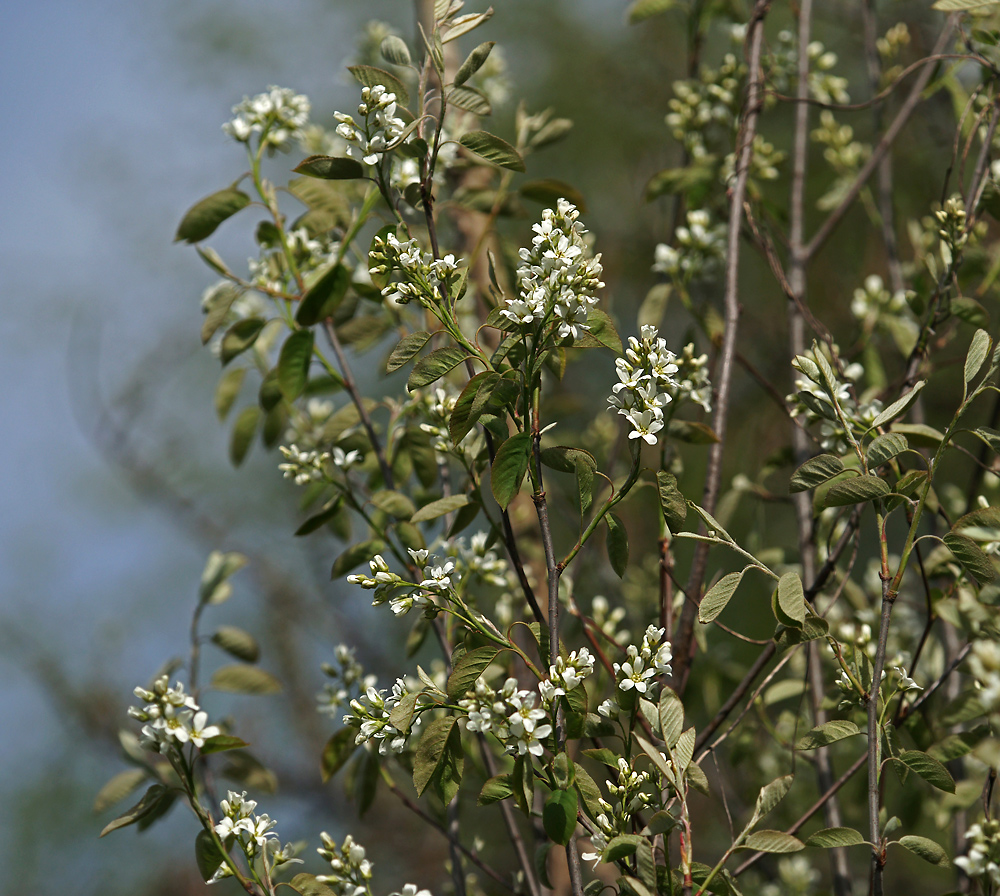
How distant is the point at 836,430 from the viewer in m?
0.84

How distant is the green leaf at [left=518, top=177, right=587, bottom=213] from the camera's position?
3.48ft

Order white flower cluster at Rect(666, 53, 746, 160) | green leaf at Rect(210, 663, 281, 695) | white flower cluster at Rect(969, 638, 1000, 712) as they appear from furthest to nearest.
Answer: white flower cluster at Rect(666, 53, 746, 160) < green leaf at Rect(210, 663, 281, 695) < white flower cluster at Rect(969, 638, 1000, 712)

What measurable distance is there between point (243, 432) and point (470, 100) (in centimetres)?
68

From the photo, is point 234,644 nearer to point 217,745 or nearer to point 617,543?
point 217,745

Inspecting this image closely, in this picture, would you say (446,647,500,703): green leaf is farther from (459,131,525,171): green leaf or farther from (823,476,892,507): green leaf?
(459,131,525,171): green leaf

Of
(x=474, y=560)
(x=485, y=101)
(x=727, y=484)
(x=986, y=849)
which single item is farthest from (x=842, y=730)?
(x=727, y=484)

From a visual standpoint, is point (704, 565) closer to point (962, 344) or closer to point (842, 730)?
point (842, 730)

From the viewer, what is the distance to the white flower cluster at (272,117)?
1.07 m

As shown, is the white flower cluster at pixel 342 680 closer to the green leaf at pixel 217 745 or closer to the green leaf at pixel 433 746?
the green leaf at pixel 217 745

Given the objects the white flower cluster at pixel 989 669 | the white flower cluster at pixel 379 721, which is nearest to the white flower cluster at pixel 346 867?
the white flower cluster at pixel 379 721

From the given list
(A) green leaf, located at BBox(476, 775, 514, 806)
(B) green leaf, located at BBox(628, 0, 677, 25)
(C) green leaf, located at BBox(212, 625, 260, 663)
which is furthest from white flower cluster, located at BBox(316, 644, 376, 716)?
(B) green leaf, located at BBox(628, 0, 677, 25)

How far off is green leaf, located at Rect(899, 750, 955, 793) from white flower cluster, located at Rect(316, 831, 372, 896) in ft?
1.66

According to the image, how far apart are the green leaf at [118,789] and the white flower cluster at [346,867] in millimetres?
349

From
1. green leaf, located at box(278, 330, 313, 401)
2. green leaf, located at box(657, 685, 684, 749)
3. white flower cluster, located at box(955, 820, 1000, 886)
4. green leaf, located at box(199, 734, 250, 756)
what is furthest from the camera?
green leaf, located at box(278, 330, 313, 401)
